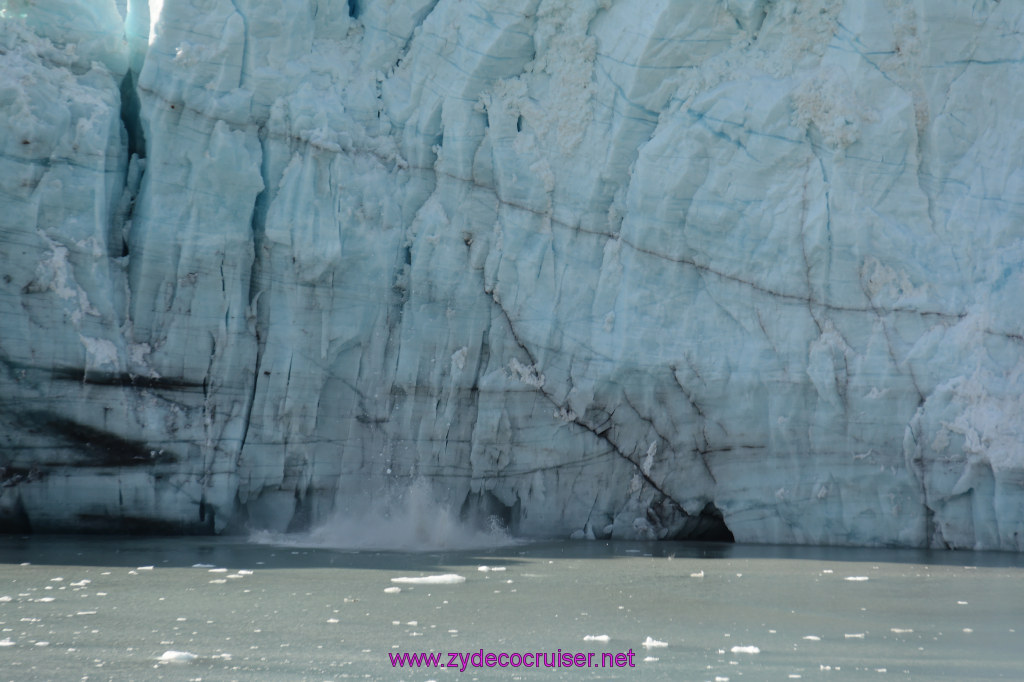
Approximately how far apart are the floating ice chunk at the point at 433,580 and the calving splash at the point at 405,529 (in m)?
2.01

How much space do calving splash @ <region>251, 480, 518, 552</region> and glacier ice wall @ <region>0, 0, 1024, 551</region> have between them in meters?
0.13

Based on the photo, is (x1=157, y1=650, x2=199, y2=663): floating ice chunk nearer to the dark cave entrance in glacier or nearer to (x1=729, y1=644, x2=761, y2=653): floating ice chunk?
(x1=729, y1=644, x2=761, y2=653): floating ice chunk

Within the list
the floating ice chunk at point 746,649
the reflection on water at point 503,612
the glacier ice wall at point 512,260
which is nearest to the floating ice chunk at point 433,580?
the reflection on water at point 503,612

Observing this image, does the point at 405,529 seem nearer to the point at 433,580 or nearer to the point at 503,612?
the point at 433,580

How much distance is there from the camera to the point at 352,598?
5.71m

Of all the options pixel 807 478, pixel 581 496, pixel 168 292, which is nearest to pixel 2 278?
pixel 168 292

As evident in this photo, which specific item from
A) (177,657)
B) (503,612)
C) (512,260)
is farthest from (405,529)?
(177,657)

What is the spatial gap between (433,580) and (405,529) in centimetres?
275

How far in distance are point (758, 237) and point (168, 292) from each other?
527 cm

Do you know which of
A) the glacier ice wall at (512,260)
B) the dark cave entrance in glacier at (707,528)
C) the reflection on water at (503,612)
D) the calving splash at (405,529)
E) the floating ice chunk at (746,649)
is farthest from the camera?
the dark cave entrance in glacier at (707,528)

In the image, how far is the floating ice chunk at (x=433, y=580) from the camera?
6383 millimetres

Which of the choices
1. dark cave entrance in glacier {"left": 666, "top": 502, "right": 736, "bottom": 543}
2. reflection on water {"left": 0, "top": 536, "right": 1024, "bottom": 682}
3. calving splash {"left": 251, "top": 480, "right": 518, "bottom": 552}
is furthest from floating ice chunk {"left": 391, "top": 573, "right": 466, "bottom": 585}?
dark cave entrance in glacier {"left": 666, "top": 502, "right": 736, "bottom": 543}

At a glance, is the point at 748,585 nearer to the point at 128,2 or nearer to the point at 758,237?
the point at 758,237

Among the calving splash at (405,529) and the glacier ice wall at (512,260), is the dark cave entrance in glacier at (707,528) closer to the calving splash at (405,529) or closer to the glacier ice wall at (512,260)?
the glacier ice wall at (512,260)
